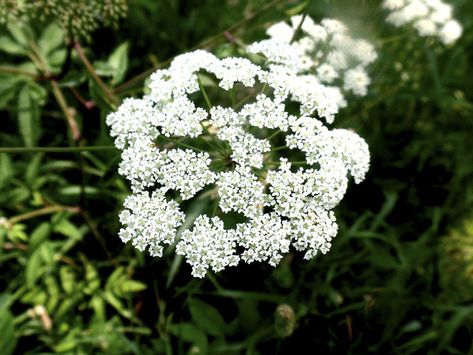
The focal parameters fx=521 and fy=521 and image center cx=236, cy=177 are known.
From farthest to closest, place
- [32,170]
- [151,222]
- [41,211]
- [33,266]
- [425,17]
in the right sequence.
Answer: [425,17] → [41,211] → [32,170] → [33,266] → [151,222]

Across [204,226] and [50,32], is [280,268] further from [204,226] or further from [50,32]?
[50,32]

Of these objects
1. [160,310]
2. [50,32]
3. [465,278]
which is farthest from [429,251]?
→ [50,32]

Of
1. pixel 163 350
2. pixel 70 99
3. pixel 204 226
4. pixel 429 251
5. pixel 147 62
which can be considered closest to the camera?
pixel 204 226

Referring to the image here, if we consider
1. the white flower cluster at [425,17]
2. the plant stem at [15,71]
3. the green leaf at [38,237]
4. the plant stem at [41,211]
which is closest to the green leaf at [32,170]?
the plant stem at [41,211]

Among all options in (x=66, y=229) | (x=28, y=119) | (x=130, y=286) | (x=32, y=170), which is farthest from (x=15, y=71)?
(x=130, y=286)

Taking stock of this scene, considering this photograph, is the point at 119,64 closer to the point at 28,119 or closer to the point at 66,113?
the point at 66,113

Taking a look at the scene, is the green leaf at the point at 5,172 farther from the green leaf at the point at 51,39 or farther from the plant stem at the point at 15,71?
the green leaf at the point at 51,39
